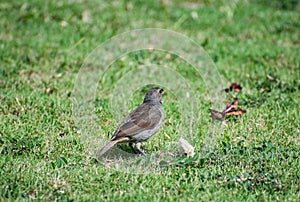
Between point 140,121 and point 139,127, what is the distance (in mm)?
76

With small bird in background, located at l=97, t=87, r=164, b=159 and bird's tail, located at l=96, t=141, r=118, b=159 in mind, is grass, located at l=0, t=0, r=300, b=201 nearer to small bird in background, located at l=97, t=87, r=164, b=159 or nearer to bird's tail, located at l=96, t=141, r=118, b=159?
bird's tail, located at l=96, t=141, r=118, b=159

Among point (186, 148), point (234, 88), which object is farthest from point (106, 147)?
point (234, 88)

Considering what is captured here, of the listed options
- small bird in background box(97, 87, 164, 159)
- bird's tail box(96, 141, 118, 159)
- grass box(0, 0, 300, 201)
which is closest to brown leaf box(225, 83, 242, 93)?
grass box(0, 0, 300, 201)

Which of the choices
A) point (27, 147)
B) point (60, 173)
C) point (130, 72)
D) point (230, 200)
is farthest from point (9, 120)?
point (230, 200)

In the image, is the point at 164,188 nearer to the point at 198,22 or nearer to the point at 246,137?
the point at 246,137

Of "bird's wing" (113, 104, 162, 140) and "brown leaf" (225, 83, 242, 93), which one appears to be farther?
"brown leaf" (225, 83, 242, 93)

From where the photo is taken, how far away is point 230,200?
424 centimetres

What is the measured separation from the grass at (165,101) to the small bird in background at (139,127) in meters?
0.23

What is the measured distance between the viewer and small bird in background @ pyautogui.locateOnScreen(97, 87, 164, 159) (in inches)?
190

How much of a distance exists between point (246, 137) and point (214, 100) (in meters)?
1.22

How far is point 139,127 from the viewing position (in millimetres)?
Result: 4879

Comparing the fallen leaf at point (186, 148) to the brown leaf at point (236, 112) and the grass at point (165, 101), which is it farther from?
the brown leaf at point (236, 112)

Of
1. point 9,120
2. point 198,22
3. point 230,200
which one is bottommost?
point 230,200

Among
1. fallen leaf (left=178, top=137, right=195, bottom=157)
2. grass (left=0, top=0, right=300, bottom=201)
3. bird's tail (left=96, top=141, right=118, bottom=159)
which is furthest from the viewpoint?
fallen leaf (left=178, top=137, right=195, bottom=157)
